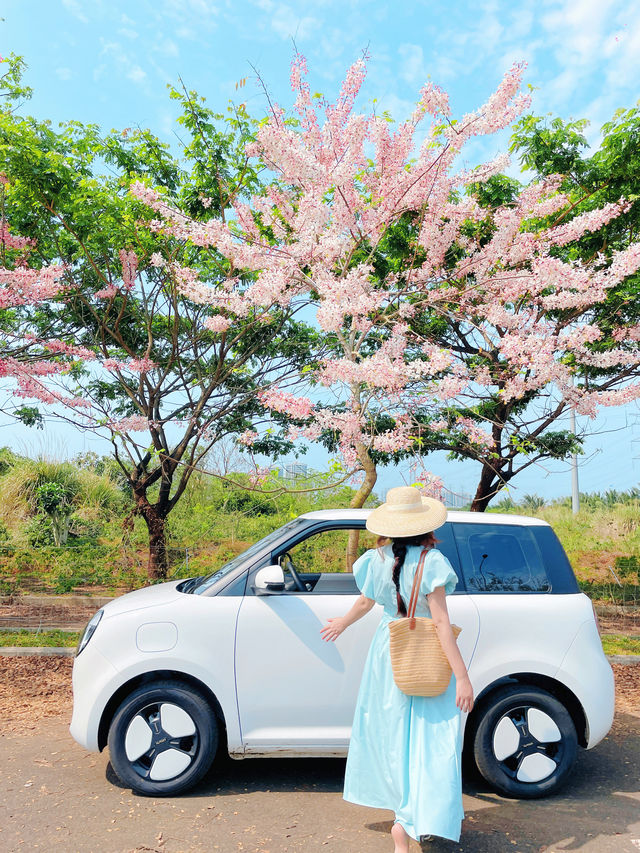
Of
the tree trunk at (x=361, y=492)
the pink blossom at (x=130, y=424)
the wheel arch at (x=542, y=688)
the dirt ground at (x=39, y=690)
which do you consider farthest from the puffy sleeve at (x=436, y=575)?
the pink blossom at (x=130, y=424)

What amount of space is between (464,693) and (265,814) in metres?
1.70

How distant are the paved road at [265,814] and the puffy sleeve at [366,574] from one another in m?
1.43

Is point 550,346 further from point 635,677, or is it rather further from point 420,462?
point 635,677

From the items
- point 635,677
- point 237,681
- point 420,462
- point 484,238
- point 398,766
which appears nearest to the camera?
point 398,766

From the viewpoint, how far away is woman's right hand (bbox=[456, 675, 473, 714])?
330 cm

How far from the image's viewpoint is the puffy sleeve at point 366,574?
3.61m

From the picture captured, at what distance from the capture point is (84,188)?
1001 cm

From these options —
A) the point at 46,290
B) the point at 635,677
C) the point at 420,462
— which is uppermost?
the point at 46,290

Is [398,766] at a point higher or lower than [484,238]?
lower

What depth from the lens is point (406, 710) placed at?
3.51 meters

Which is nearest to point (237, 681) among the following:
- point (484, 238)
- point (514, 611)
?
point (514, 611)

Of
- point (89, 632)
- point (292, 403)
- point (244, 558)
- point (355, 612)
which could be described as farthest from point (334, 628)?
point (292, 403)

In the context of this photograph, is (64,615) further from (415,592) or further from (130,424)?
(415,592)

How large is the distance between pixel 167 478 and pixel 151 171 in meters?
5.09
